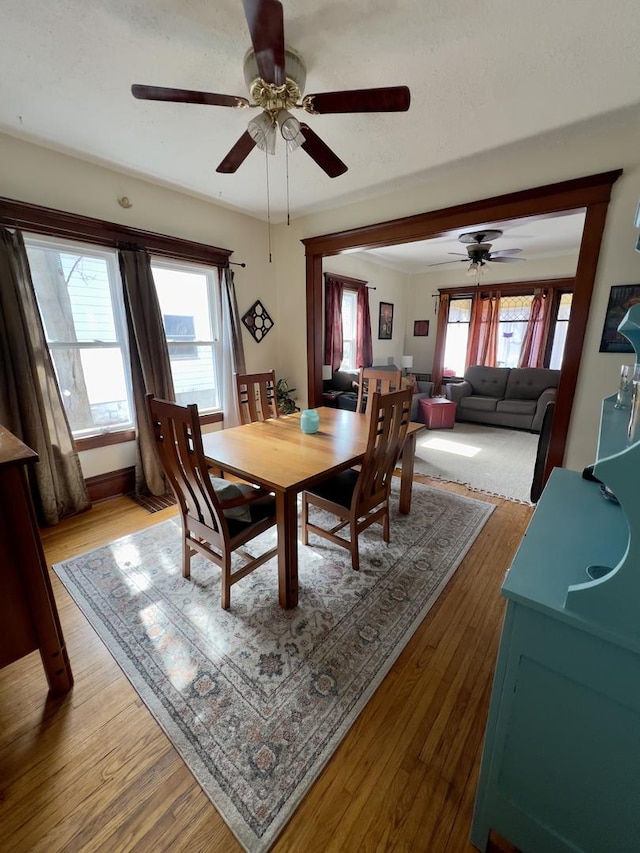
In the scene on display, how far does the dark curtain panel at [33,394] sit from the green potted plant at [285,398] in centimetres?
217

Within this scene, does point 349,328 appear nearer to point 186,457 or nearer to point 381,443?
point 381,443

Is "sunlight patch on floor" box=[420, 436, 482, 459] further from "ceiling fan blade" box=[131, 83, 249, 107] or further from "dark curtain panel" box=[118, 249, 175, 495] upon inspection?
"ceiling fan blade" box=[131, 83, 249, 107]

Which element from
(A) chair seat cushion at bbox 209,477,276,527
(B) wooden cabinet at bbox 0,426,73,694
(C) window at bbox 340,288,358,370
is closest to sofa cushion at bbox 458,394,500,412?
(C) window at bbox 340,288,358,370

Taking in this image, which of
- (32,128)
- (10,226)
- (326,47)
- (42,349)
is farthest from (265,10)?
(42,349)

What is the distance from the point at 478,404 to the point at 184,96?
17.7 ft

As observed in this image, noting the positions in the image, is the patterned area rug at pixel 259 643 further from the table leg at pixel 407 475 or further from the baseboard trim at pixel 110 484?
the baseboard trim at pixel 110 484

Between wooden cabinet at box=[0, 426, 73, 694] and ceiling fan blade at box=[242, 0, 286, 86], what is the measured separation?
1.67m

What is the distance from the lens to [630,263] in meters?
2.21

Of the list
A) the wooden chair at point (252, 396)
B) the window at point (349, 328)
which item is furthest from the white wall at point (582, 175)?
the window at point (349, 328)

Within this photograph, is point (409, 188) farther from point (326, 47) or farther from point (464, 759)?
point (464, 759)

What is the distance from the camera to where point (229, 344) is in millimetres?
3648

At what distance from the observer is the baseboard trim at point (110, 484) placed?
2914 mm

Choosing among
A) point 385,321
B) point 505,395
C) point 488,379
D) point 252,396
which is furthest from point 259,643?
point 385,321

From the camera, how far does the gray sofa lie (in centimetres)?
529
